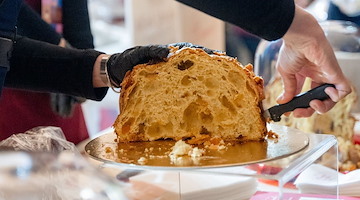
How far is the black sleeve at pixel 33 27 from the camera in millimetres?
1676

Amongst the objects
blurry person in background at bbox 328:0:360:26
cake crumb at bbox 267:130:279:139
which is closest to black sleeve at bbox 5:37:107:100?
cake crumb at bbox 267:130:279:139

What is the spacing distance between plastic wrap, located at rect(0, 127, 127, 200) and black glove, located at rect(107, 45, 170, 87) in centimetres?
49

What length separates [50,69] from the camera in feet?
4.49

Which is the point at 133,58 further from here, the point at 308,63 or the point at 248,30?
the point at 308,63

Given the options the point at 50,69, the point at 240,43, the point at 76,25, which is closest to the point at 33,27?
the point at 76,25

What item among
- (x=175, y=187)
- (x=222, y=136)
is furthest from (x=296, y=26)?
(x=175, y=187)

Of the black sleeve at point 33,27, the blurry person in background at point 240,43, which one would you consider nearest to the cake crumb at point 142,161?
the black sleeve at point 33,27

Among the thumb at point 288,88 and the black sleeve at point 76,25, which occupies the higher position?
the black sleeve at point 76,25

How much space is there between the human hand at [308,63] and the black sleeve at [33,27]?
70 cm

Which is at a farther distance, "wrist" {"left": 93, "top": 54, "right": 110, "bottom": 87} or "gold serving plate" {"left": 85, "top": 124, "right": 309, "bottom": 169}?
"wrist" {"left": 93, "top": 54, "right": 110, "bottom": 87}

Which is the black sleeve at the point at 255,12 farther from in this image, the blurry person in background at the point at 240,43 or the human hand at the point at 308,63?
the blurry person in background at the point at 240,43

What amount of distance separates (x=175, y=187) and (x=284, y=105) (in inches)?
12.6

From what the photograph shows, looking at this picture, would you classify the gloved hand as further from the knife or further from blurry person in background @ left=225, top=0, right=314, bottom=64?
blurry person in background @ left=225, top=0, right=314, bottom=64

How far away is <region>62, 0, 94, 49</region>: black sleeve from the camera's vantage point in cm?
182
